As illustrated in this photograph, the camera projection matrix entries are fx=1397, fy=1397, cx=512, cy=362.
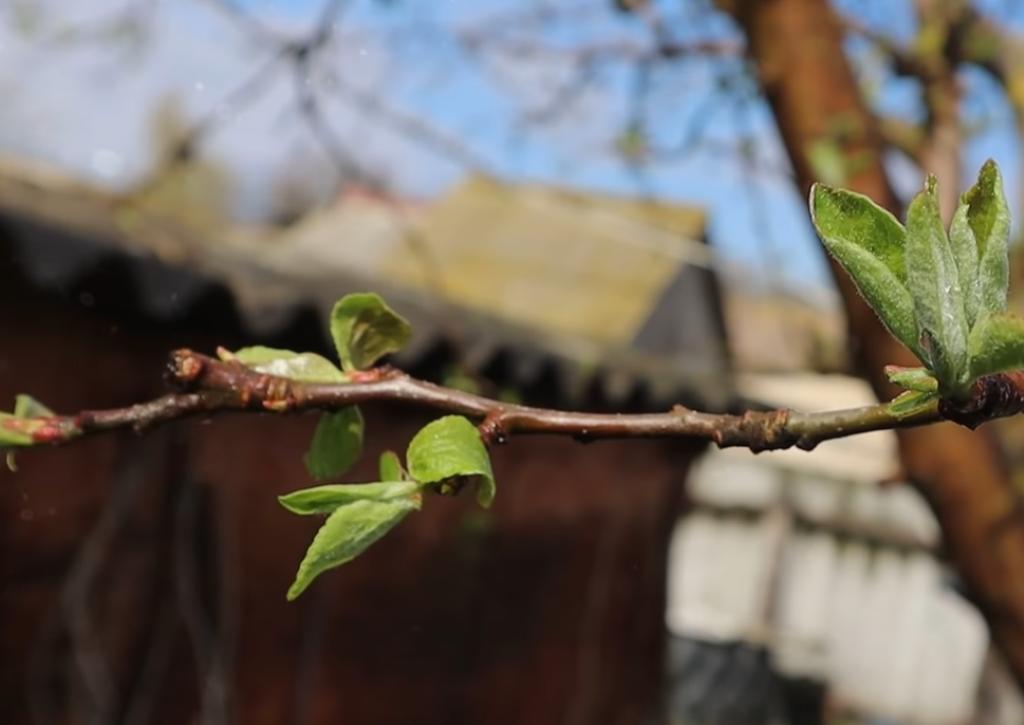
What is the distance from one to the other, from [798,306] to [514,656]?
4.20m

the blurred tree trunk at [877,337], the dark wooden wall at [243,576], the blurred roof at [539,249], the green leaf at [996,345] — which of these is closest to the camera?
the green leaf at [996,345]

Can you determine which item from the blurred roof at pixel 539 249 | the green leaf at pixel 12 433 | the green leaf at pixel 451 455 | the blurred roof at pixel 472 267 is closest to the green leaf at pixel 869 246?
the green leaf at pixel 451 455

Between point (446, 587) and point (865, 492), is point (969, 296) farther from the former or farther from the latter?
point (865, 492)

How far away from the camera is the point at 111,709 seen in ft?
8.00

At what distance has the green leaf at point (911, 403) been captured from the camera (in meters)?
0.42

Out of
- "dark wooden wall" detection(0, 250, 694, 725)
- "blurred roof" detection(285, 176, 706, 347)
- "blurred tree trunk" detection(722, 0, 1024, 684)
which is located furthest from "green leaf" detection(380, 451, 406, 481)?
"blurred roof" detection(285, 176, 706, 347)

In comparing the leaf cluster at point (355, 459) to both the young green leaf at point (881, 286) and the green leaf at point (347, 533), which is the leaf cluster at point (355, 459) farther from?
the young green leaf at point (881, 286)

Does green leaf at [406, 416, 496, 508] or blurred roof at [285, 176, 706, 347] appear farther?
blurred roof at [285, 176, 706, 347]

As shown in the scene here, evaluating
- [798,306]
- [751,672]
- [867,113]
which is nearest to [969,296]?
[867,113]

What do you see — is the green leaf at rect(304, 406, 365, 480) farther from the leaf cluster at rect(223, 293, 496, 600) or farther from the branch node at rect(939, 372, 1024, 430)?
the branch node at rect(939, 372, 1024, 430)

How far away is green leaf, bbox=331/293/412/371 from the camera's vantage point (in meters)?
0.56

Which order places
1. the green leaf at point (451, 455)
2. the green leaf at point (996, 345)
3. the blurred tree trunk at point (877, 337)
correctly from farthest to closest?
the blurred tree trunk at point (877, 337) → the green leaf at point (451, 455) → the green leaf at point (996, 345)

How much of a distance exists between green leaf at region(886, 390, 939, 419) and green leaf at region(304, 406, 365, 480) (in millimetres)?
227

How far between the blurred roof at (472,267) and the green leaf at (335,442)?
1482 millimetres
